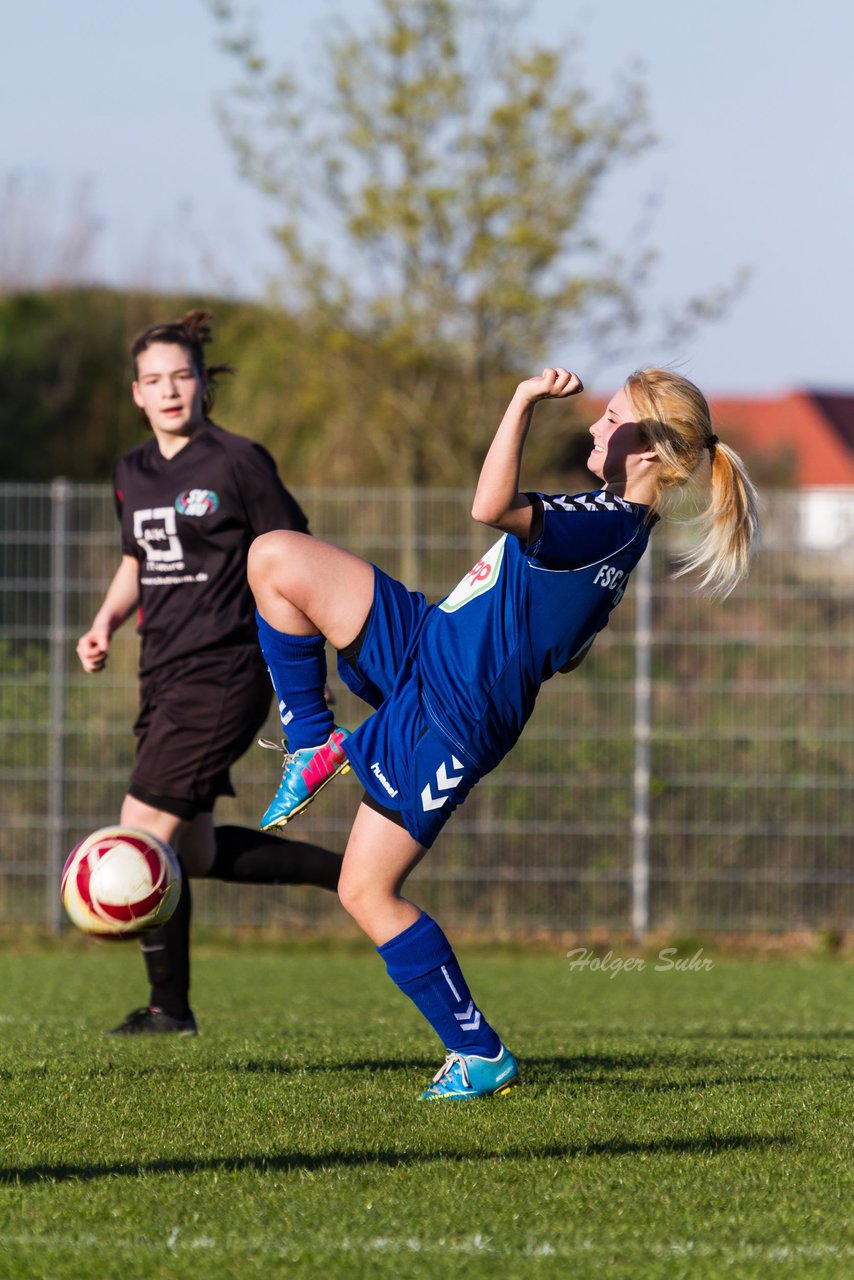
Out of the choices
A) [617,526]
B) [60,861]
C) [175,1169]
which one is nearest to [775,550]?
[60,861]

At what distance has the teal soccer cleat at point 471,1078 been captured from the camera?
4.27 meters

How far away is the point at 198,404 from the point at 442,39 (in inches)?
461

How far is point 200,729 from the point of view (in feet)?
19.5

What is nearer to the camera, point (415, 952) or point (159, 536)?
point (415, 952)

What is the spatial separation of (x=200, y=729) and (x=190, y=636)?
1.10 feet

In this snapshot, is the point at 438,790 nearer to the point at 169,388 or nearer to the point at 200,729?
the point at 200,729

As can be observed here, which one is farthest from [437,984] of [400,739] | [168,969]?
[168,969]

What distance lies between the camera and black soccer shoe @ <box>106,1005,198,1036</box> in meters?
5.77

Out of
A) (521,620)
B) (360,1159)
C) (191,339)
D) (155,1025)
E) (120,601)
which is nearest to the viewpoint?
(360,1159)

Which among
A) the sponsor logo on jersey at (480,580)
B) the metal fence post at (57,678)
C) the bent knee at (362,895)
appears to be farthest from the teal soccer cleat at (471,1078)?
the metal fence post at (57,678)

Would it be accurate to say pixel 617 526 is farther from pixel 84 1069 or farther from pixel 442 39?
pixel 442 39

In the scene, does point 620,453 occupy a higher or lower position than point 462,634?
higher

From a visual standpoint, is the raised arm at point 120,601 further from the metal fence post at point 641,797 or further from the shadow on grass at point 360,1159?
the metal fence post at point 641,797

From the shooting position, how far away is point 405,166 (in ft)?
54.5
